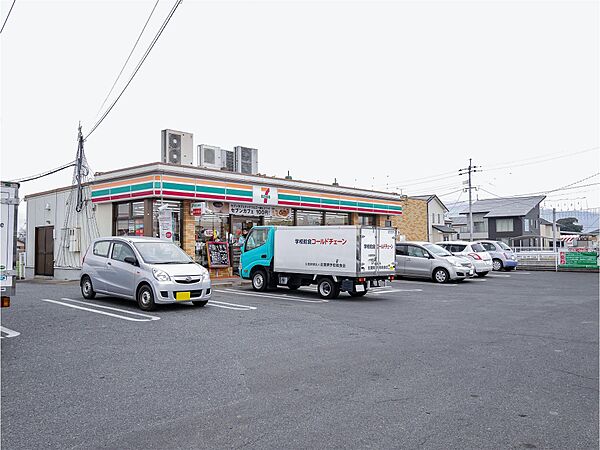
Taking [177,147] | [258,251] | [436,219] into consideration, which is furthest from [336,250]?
[436,219]

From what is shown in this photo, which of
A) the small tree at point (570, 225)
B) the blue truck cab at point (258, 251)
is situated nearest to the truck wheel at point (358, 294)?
the blue truck cab at point (258, 251)

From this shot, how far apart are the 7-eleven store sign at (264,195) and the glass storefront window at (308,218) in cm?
220

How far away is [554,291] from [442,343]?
1091cm

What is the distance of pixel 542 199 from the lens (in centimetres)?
5581

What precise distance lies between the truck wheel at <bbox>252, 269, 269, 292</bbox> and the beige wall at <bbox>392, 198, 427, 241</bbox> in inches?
688

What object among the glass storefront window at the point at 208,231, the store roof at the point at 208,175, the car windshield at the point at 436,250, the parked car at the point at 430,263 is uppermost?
the store roof at the point at 208,175

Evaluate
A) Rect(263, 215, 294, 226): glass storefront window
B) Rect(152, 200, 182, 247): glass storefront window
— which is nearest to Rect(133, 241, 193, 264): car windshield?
Rect(152, 200, 182, 247): glass storefront window

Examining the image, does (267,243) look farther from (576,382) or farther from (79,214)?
(576,382)

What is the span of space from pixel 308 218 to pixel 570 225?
221 ft

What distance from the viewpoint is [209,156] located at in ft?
72.1

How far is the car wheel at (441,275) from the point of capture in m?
20.6

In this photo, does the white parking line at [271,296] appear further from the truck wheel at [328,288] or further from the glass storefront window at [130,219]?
the glass storefront window at [130,219]

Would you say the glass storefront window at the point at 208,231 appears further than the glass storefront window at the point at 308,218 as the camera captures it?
No

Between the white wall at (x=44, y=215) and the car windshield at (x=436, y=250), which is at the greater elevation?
the white wall at (x=44, y=215)
